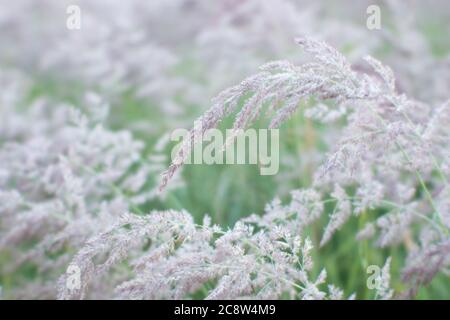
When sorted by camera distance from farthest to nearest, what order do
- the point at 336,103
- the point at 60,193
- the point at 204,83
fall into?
the point at 204,83 → the point at 60,193 → the point at 336,103

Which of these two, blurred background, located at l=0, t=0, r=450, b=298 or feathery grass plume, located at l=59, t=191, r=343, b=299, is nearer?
feathery grass plume, located at l=59, t=191, r=343, b=299

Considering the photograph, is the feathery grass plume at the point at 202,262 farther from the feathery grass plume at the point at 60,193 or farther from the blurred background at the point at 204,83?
the blurred background at the point at 204,83

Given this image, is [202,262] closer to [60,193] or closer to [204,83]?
[60,193]

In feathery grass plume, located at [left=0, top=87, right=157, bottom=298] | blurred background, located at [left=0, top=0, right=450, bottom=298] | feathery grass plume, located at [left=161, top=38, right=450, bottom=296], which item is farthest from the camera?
blurred background, located at [left=0, top=0, right=450, bottom=298]

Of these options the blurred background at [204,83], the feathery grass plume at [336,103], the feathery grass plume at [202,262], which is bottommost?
the feathery grass plume at [202,262]

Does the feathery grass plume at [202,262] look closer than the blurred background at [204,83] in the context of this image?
Yes

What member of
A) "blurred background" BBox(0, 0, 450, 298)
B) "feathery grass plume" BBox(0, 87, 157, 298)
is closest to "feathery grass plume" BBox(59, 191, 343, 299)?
"feathery grass plume" BBox(0, 87, 157, 298)

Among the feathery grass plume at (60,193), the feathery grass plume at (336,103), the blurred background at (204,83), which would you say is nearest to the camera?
the feathery grass plume at (336,103)

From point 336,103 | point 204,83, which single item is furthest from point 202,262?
point 204,83

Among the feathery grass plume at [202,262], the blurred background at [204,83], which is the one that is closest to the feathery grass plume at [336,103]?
the feathery grass plume at [202,262]

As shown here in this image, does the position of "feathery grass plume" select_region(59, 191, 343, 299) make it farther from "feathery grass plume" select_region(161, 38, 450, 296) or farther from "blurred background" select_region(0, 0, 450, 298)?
"blurred background" select_region(0, 0, 450, 298)

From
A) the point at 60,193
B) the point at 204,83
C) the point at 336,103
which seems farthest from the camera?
the point at 204,83
